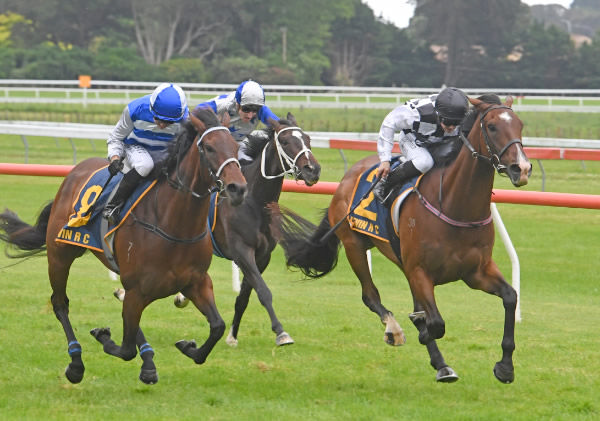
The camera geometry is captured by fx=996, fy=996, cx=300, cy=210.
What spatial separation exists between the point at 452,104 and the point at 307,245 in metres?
1.87

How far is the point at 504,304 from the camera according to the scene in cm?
552

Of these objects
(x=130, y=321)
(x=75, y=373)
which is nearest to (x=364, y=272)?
(x=130, y=321)

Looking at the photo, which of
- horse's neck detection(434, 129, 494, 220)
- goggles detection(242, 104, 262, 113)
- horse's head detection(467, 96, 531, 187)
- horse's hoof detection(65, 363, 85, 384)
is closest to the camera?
horse's head detection(467, 96, 531, 187)

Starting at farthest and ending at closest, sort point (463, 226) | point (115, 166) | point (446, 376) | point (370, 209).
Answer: point (370, 209)
point (115, 166)
point (463, 226)
point (446, 376)

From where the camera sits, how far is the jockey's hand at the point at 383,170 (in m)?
6.23

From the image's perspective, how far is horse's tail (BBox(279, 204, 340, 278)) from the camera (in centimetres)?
702

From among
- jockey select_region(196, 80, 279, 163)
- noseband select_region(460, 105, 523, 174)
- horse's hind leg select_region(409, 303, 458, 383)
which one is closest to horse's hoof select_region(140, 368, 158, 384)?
horse's hind leg select_region(409, 303, 458, 383)

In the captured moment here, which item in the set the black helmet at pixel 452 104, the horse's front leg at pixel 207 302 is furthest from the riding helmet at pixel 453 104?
the horse's front leg at pixel 207 302

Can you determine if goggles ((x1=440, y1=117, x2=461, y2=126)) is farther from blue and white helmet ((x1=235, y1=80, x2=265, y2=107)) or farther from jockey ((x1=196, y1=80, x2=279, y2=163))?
blue and white helmet ((x1=235, y1=80, x2=265, y2=107))

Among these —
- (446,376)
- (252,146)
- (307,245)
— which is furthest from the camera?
(307,245)

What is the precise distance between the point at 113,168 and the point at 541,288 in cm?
498

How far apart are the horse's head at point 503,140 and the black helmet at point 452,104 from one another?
12.7 inches

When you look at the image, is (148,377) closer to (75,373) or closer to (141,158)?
(75,373)

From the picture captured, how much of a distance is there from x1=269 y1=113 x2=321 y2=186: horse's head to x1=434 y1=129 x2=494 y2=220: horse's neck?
968 mm
